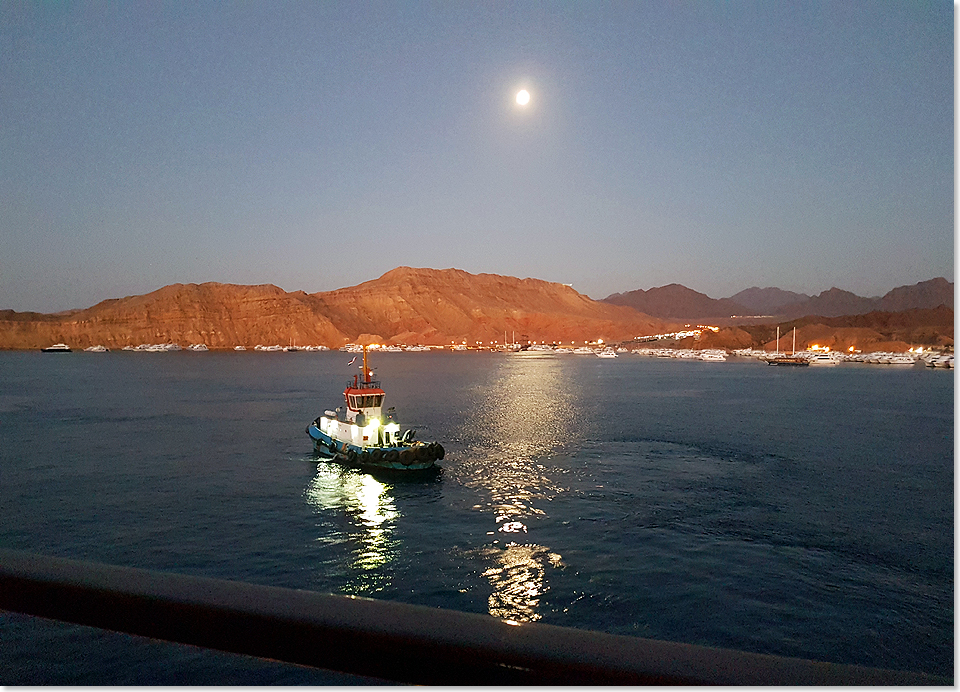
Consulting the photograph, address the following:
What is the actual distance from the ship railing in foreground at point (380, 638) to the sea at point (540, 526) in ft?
0.38

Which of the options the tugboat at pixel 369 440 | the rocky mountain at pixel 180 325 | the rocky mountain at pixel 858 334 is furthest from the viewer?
the rocky mountain at pixel 180 325

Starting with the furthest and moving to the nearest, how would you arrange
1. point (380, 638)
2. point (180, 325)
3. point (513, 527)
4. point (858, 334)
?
point (180, 325) < point (858, 334) < point (513, 527) < point (380, 638)

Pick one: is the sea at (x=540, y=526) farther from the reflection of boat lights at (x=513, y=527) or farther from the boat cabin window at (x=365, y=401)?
the boat cabin window at (x=365, y=401)

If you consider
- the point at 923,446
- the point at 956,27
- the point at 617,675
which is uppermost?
the point at 956,27

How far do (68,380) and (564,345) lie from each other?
144 m

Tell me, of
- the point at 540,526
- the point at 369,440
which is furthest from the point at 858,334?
the point at 540,526

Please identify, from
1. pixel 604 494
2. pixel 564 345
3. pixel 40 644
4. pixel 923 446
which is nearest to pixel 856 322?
pixel 564 345

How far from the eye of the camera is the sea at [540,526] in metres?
10.9

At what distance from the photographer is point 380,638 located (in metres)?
1.58

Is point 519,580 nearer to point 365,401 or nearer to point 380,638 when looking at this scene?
point 380,638

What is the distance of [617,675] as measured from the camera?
144cm

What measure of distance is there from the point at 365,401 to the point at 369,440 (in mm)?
1548

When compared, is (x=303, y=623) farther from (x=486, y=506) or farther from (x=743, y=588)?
(x=486, y=506)

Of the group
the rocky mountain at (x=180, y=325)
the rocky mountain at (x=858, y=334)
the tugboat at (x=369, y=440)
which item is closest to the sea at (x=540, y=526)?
the tugboat at (x=369, y=440)
